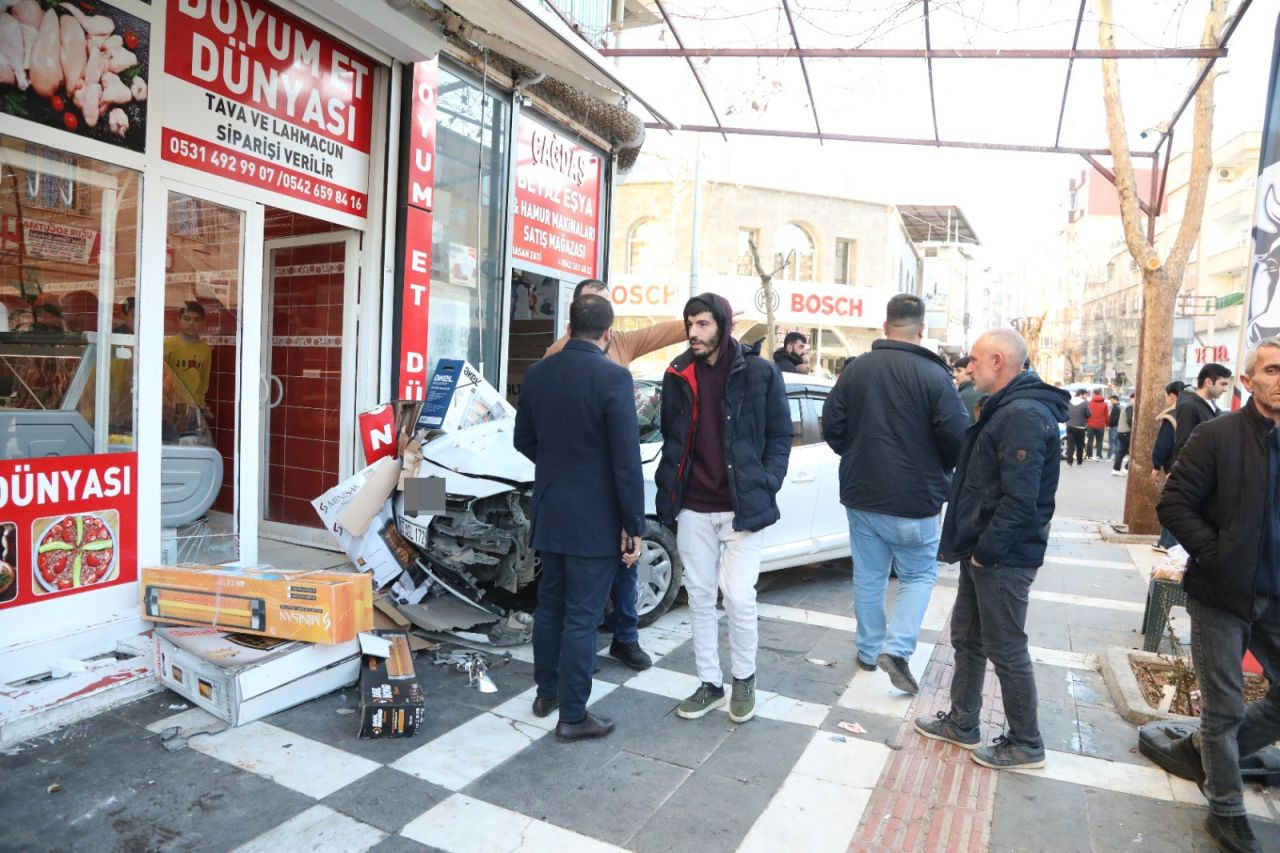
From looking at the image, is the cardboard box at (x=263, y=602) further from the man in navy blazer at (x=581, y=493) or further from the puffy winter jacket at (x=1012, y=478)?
the puffy winter jacket at (x=1012, y=478)

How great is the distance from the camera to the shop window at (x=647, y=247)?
28.8 meters

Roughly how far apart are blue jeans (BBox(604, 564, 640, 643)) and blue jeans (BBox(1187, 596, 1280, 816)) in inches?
104

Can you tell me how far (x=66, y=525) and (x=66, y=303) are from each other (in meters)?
1.18

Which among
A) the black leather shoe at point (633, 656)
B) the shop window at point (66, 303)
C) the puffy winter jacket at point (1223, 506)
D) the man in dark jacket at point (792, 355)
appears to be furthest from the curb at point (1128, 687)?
the shop window at point (66, 303)

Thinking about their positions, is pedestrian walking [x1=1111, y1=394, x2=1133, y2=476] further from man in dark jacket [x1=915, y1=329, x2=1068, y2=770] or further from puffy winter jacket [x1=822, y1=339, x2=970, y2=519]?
man in dark jacket [x1=915, y1=329, x2=1068, y2=770]

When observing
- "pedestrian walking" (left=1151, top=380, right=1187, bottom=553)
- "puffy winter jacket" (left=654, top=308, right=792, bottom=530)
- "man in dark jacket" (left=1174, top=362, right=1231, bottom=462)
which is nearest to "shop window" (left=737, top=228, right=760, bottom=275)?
"pedestrian walking" (left=1151, top=380, right=1187, bottom=553)

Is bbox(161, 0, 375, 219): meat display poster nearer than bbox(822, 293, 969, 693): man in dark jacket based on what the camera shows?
No

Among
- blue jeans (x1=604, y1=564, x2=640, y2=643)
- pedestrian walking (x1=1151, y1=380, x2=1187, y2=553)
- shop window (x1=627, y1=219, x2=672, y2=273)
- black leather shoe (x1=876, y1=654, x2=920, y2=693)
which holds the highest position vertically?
shop window (x1=627, y1=219, x2=672, y2=273)

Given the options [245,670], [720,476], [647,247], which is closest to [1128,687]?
[720,476]

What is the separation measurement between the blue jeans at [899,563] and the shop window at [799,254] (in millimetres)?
26303

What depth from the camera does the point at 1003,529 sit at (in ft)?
10.9

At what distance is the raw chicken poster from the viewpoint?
3.86m

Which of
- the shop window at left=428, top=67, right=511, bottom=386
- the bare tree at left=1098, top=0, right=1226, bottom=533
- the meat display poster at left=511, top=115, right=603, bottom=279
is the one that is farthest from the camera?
the bare tree at left=1098, top=0, right=1226, bottom=533

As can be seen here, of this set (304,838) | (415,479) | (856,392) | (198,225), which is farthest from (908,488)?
(198,225)
